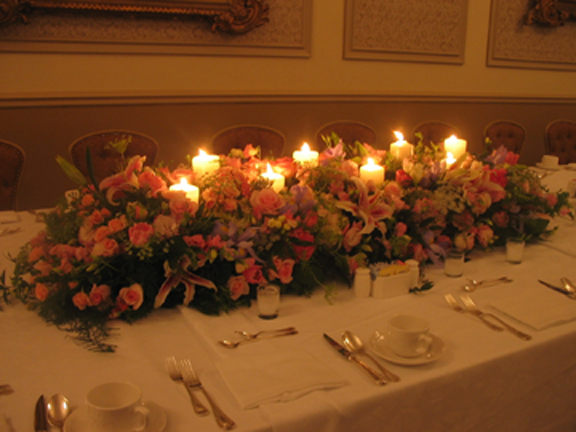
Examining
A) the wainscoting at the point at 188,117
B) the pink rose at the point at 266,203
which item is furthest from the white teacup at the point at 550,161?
the pink rose at the point at 266,203

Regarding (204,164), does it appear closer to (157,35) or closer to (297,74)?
(157,35)

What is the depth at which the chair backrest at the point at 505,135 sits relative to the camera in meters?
3.35

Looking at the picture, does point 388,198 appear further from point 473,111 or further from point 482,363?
point 473,111

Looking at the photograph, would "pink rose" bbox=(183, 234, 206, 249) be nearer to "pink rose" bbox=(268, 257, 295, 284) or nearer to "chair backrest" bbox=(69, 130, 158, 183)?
"pink rose" bbox=(268, 257, 295, 284)

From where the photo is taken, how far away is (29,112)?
2.96 metres

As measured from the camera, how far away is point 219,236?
3.71ft

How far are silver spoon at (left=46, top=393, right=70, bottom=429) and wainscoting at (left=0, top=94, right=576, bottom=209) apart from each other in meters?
1.94

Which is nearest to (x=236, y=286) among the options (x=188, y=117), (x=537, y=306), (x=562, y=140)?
(x=537, y=306)

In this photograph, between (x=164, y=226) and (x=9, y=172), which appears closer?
(x=164, y=226)

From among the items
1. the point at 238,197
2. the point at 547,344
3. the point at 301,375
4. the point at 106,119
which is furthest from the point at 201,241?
the point at 106,119

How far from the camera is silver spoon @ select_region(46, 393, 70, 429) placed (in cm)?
78

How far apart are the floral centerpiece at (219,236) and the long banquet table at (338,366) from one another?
6 centimetres

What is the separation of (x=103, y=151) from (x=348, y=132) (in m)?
1.40

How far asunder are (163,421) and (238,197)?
612 millimetres
